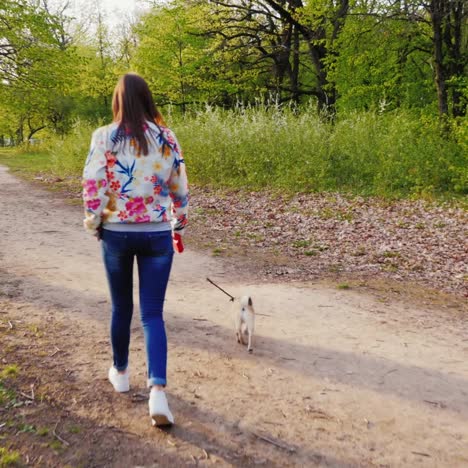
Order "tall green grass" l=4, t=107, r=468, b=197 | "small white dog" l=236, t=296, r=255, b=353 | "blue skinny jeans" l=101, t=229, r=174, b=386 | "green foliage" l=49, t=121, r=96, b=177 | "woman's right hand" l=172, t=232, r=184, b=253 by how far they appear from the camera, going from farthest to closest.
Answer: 1. "green foliage" l=49, t=121, r=96, b=177
2. "tall green grass" l=4, t=107, r=468, b=197
3. "small white dog" l=236, t=296, r=255, b=353
4. "woman's right hand" l=172, t=232, r=184, b=253
5. "blue skinny jeans" l=101, t=229, r=174, b=386

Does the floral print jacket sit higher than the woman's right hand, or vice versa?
the floral print jacket

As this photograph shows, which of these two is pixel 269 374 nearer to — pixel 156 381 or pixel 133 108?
pixel 156 381

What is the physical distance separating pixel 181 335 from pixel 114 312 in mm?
1486

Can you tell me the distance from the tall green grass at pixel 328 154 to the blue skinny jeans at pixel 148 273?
10.2 meters

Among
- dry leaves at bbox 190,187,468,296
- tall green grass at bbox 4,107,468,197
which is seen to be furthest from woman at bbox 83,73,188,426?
tall green grass at bbox 4,107,468,197

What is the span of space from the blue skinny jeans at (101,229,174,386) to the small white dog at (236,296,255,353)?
1.34 m

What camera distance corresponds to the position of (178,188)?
10.3ft

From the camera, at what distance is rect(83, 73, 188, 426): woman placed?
288cm

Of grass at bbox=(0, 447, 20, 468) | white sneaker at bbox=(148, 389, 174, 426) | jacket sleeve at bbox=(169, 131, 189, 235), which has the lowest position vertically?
grass at bbox=(0, 447, 20, 468)

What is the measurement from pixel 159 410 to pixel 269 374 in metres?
1.18

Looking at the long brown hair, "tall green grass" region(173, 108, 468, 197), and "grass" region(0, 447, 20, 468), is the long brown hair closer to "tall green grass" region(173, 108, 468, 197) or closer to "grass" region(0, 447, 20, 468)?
"grass" region(0, 447, 20, 468)

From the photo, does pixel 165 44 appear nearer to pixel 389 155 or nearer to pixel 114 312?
pixel 389 155

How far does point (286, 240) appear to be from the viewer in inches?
354

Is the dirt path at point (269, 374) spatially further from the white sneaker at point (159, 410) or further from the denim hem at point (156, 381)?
the denim hem at point (156, 381)
